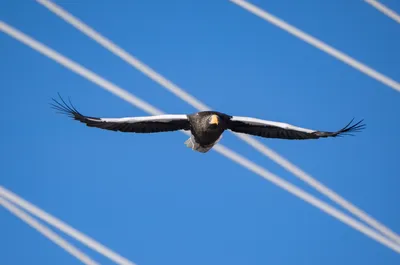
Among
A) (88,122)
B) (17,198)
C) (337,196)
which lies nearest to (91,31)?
(17,198)

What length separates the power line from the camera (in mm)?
9336

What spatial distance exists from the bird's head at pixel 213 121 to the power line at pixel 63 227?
274cm

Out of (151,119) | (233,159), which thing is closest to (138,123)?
(151,119)

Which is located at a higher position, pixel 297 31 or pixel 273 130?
pixel 297 31

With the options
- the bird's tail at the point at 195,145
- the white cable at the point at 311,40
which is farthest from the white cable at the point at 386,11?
the bird's tail at the point at 195,145

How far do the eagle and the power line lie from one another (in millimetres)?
2205

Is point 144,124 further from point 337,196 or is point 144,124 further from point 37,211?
point 337,196

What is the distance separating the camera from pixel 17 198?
943 cm

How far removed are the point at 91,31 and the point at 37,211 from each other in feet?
→ 6.51

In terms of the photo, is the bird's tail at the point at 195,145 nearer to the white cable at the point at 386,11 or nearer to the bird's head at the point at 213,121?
the bird's head at the point at 213,121

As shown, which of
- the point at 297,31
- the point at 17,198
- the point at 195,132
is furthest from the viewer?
the point at 297,31

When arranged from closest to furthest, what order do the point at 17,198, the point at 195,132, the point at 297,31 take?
1. the point at 195,132
2. the point at 17,198
3. the point at 297,31

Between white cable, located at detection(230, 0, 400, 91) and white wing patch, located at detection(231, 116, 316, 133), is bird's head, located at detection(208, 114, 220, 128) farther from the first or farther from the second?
white cable, located at detection(230, 0, 400, 91)

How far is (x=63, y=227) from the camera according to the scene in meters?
9.45
